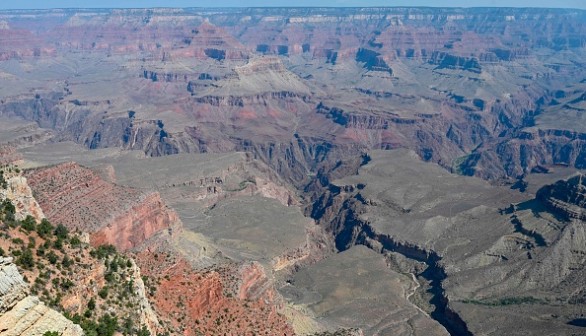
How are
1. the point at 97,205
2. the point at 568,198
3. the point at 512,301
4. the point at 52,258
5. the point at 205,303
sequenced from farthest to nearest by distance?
the point at 568,198 → the point at 512,301 → the point at 97,205 → the point at 205,303 → the point at 52,258

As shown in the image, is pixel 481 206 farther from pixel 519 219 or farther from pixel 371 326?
pixel 371 326

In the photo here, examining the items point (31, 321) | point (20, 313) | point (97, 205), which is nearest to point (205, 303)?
point (31, 321)

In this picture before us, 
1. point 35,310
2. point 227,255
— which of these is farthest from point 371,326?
point 35,310

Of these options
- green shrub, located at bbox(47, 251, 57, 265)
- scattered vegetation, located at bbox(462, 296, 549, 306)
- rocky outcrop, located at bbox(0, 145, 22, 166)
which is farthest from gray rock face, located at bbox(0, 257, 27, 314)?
rocky outcrop, located at bbox(0, 145, 22, 166)

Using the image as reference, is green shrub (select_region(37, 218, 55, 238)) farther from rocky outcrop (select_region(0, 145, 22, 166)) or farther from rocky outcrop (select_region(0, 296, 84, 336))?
rocky outcrop (select_region(0, 145, 22, 166))

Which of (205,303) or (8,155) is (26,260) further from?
(8,155)

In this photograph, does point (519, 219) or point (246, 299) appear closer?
point (246, 299)

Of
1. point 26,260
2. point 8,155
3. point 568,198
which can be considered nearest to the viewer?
point 26,260
